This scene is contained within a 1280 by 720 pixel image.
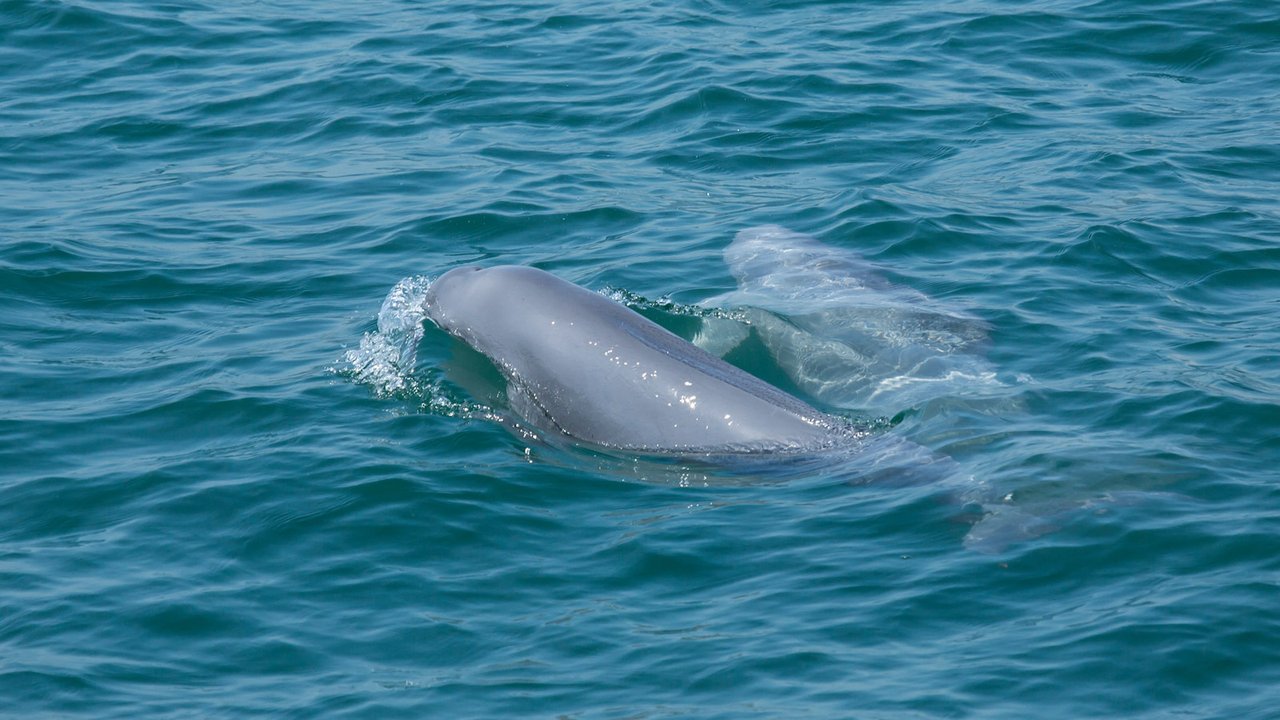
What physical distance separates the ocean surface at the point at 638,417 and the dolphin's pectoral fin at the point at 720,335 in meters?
0.17

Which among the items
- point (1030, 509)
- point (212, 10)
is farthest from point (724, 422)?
point (212, 10)

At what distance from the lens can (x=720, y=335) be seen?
1603 centimetres

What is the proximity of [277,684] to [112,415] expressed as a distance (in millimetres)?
5263

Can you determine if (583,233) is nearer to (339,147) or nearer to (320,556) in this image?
(339,147)

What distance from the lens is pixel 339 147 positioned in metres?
22.4

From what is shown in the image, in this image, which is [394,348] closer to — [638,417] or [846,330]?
[638,417]

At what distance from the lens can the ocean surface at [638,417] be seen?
33.1ft

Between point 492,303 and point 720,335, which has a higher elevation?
point 492,303

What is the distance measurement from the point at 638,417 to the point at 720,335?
123 inches

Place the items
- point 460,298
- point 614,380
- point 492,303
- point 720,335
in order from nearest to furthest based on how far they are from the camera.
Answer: point 614,380 < point 492,303 < point 460,298 < point 720,335

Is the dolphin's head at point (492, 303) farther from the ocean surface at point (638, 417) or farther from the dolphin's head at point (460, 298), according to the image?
the ocean surface at point (638, 417)

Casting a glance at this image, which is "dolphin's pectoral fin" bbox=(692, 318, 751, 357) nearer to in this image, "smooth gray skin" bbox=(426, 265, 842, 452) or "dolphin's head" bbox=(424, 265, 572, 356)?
"smooth gray skin" bbox=(426, 265, 842, 452)

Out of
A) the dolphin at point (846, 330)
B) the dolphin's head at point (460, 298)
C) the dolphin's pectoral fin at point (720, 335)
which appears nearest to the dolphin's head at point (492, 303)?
the dolphin's head at point (460, 298)

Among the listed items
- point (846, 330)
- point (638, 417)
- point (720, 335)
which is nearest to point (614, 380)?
point (638, 417)
